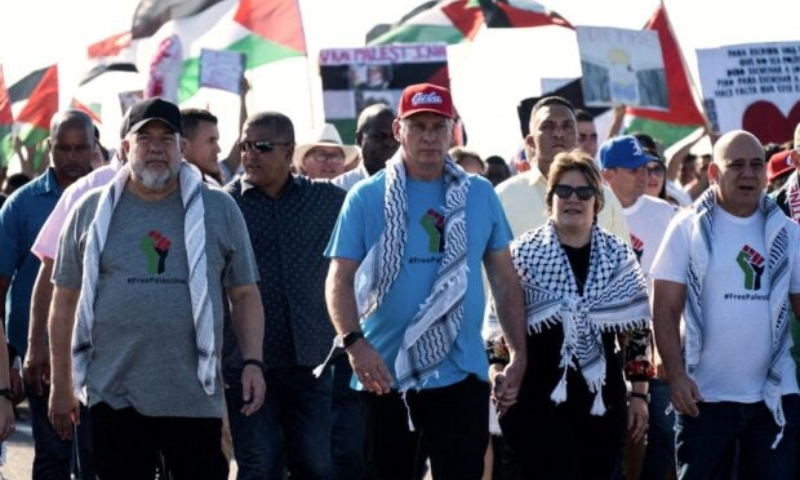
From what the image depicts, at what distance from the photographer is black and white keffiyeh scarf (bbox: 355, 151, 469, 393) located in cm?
789

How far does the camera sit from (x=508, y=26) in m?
22.0

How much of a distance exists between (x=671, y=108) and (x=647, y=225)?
9671 mm

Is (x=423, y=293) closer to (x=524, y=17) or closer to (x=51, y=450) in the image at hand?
(x=51, y=450)

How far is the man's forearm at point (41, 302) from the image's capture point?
855 cm

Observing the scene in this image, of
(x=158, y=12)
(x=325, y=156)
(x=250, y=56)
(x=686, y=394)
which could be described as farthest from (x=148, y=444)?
(x=158, y=12)

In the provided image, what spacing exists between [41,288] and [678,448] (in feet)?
10.0

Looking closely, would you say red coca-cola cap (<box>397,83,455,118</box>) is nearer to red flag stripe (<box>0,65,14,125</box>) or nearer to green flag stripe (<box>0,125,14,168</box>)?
red flag stripe (<box>0,65,14,125</box>)

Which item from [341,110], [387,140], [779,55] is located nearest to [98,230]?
[387,140]

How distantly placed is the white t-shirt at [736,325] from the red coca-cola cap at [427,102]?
5.05 ft

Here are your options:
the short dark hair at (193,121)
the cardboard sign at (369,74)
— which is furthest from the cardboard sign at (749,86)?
the short dark hair at (193,121)

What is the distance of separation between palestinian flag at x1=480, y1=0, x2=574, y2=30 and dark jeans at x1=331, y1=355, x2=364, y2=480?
42.6ft

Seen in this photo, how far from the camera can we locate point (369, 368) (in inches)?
303

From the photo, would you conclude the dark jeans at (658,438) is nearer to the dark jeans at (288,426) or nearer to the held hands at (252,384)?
the dark jeans at (288,426)

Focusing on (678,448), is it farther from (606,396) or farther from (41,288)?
(41,288)
